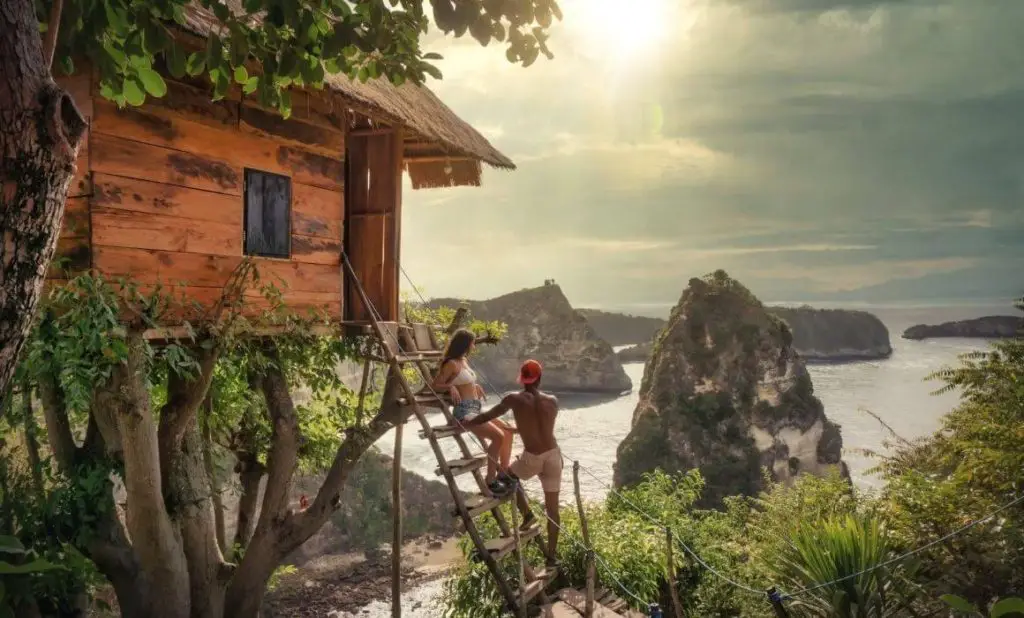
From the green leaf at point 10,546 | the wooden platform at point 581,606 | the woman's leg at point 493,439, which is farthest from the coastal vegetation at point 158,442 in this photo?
the green leaf at point 10,546

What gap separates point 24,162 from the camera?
101 inches

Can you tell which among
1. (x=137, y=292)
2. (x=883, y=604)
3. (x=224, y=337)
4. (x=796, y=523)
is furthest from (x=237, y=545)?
(x=883, y=604)

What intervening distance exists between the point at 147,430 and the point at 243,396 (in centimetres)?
325

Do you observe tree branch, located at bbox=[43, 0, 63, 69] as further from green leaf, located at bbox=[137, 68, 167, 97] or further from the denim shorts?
the denim shorts

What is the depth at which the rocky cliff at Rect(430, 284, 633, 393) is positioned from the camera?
310 feet

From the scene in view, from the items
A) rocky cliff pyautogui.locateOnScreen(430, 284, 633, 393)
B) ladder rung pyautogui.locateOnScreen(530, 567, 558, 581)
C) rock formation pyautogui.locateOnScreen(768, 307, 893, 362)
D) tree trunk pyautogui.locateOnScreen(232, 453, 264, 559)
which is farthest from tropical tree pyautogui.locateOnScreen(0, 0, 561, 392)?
rock formation pyautogui.locateOnScreen(768, 307, 893, 362)

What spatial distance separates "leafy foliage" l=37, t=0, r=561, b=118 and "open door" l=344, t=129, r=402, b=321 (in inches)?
221

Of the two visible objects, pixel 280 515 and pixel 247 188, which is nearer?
pixel 247 188

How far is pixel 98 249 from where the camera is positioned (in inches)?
273

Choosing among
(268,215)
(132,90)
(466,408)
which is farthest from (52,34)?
(466,408)

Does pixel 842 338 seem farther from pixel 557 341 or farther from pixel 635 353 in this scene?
pixel 557 341

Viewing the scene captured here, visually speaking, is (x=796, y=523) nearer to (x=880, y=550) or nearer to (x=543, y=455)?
(x=880, y=550)

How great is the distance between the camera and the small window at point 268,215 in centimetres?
848

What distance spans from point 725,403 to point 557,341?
49.8 m
